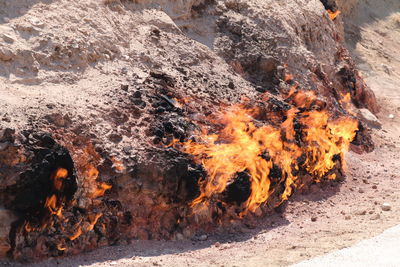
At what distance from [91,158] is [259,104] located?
117 inches

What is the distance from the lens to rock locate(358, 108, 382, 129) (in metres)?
12.3

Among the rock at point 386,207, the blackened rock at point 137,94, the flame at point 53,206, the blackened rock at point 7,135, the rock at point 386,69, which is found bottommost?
the rock at point 386,69

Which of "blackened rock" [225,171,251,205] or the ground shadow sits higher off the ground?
"blackened rock" [225,171,251,205]

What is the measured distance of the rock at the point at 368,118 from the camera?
12.3 meters

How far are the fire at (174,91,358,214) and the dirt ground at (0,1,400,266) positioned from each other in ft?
1.11

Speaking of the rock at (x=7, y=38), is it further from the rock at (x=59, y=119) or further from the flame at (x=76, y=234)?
the flame at (x=76, y=234)

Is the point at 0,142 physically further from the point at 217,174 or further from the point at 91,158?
the point at 217,174

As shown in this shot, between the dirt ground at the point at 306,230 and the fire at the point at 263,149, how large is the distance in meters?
0.34

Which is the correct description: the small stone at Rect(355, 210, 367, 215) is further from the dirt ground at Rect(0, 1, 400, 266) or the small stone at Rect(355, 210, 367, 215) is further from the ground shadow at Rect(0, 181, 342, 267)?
the ground shadow at Rect(0, 181, 342, 267)

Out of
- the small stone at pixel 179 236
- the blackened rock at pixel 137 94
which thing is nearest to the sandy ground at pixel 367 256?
the small stone at pixel 179 236

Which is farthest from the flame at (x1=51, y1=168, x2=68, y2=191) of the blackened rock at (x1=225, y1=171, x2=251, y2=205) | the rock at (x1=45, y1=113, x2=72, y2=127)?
the blackened rock at (x1=225, y1=171, x2=251, y2=205)

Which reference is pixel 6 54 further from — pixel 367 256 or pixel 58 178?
pixel 367 256

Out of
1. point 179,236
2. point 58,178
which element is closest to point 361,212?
point 179,236

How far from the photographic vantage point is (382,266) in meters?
5.07
